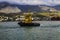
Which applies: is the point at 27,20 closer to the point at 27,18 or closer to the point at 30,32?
the point at 27,18

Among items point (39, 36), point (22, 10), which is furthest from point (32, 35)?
point (22, 10)

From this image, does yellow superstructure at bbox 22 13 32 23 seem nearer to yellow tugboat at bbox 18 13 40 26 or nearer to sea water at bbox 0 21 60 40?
yellow tugboat at bbox 18 13 40 26

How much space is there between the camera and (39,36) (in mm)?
8156

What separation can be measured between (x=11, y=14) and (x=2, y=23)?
375 millimetres

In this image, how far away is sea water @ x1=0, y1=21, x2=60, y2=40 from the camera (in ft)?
26.6

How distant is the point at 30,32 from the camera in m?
8.58

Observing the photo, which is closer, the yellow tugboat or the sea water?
the sea water

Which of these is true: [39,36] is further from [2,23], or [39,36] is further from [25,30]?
[2,23]

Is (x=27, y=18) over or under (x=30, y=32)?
over

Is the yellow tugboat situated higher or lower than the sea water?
higher

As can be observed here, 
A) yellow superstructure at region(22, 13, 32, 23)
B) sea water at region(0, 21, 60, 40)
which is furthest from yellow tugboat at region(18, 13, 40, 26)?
sea water at region(0, 21, 60, 40)

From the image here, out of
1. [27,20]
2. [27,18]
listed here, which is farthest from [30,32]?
[27,18]

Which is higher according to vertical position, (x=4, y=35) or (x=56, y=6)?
(x=56, y=6)

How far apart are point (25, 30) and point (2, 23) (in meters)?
0.81
